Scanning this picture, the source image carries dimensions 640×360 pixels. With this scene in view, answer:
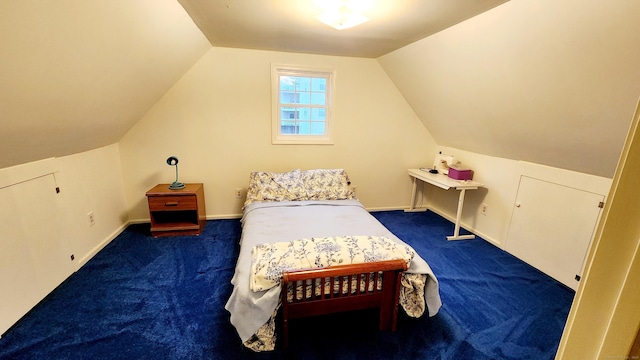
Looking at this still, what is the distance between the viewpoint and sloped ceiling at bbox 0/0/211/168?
1.22 m

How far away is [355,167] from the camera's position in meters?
3.94

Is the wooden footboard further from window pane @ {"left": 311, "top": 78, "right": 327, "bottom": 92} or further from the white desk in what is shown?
window pane @ {"left": 311, "top": 78, "right": 327, "bottom": 92}

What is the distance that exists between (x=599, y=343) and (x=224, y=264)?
2646 millimetres

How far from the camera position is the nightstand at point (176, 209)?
9.95 ft

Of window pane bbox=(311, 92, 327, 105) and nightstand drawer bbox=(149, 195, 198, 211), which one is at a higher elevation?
window pane bbox=(311, 92, 327, 105)

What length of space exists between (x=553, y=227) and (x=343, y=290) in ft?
7.02

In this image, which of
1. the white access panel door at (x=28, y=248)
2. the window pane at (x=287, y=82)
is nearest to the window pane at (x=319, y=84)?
the window pane at (x=287, y=82)

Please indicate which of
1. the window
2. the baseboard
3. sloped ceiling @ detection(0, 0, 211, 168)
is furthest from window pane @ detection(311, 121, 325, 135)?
the baseboard

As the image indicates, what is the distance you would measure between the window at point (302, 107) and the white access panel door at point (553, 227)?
90.5 inches

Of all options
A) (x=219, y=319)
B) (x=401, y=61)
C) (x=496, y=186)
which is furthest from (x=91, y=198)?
(x=496, y=186)

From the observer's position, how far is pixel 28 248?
197cm

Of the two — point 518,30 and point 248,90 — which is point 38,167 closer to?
point 248,90

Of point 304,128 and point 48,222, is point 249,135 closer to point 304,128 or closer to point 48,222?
point 304,128

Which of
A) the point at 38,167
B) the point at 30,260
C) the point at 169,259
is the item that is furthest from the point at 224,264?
the point at 38,167
